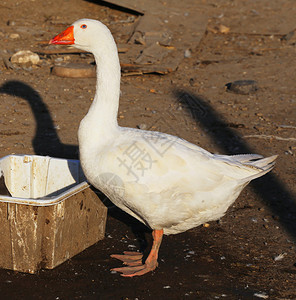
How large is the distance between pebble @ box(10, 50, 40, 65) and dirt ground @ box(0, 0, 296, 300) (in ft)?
0.44

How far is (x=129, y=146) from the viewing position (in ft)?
12.7

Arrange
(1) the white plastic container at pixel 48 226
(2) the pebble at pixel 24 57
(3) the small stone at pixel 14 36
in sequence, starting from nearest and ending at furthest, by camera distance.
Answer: (1) the white plastic container at pixel 48 226 < (2) the pebble at pixel 24 57 < (3) the small stone at pixel 14 36

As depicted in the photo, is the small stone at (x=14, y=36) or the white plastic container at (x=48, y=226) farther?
the small stone at (x=14, y=36)

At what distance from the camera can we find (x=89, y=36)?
13.2 feet

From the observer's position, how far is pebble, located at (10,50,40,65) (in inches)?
359

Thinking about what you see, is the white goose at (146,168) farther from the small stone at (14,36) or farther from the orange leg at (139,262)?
the small stone at (14,36)

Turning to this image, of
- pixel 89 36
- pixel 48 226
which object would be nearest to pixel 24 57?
pixel 89 36

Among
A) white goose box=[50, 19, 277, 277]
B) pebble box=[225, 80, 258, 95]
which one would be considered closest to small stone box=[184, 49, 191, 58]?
pebble box=[225, 80, 258, 95]

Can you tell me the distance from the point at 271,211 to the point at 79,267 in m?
2.03

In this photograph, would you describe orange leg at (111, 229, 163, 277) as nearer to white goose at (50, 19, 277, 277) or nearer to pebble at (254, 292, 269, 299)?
white goose at (50, 19, 277, 277)

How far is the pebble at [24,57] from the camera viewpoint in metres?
9.12

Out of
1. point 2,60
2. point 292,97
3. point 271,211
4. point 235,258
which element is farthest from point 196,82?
point 235,258

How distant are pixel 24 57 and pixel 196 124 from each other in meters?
3.66

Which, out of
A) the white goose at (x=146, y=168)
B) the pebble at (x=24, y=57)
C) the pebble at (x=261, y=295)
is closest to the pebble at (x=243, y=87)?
the pebble at (x=24, y=57)
